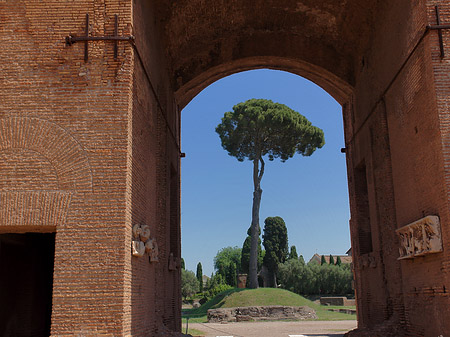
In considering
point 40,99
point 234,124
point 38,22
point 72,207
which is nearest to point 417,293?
point 72,207

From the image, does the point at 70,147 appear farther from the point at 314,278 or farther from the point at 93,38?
the point at 314,278

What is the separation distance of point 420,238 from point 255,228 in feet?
86.7

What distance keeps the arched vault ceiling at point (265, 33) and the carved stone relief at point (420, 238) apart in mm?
5201

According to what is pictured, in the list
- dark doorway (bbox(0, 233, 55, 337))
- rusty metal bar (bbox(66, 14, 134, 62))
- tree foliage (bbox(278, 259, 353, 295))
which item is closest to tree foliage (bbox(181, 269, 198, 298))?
tree foliage (bbox(278, 259, 353, 295))

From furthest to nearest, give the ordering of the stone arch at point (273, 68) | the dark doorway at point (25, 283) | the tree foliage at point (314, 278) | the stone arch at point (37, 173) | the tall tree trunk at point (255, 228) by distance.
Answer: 1. the tree foliage at point (314, 278)
2. the tall tree trunk at point (255, 228)
3. the stone arch at point (273, 68)
4. the dark doorway at point (25, 283)
5. the stone arch at point (37, 173)

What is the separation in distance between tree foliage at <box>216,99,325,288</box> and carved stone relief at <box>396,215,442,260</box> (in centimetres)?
2477

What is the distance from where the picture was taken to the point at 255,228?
3469 cm

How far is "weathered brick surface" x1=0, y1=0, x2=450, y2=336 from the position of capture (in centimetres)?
732

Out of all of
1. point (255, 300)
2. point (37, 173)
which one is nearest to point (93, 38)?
point (37, 173)

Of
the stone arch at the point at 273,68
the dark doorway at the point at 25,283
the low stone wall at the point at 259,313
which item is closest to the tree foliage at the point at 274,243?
the low stone wall at the point at 259,313

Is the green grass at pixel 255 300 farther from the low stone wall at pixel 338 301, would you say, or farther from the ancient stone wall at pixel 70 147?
the ancient stone wall at pixel 70 147

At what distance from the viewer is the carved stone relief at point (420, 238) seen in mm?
7781

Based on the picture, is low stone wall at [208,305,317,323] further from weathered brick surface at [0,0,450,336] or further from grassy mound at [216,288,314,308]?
weathered brick surface at [0,0,450,336]

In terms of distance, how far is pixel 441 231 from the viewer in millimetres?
7734
